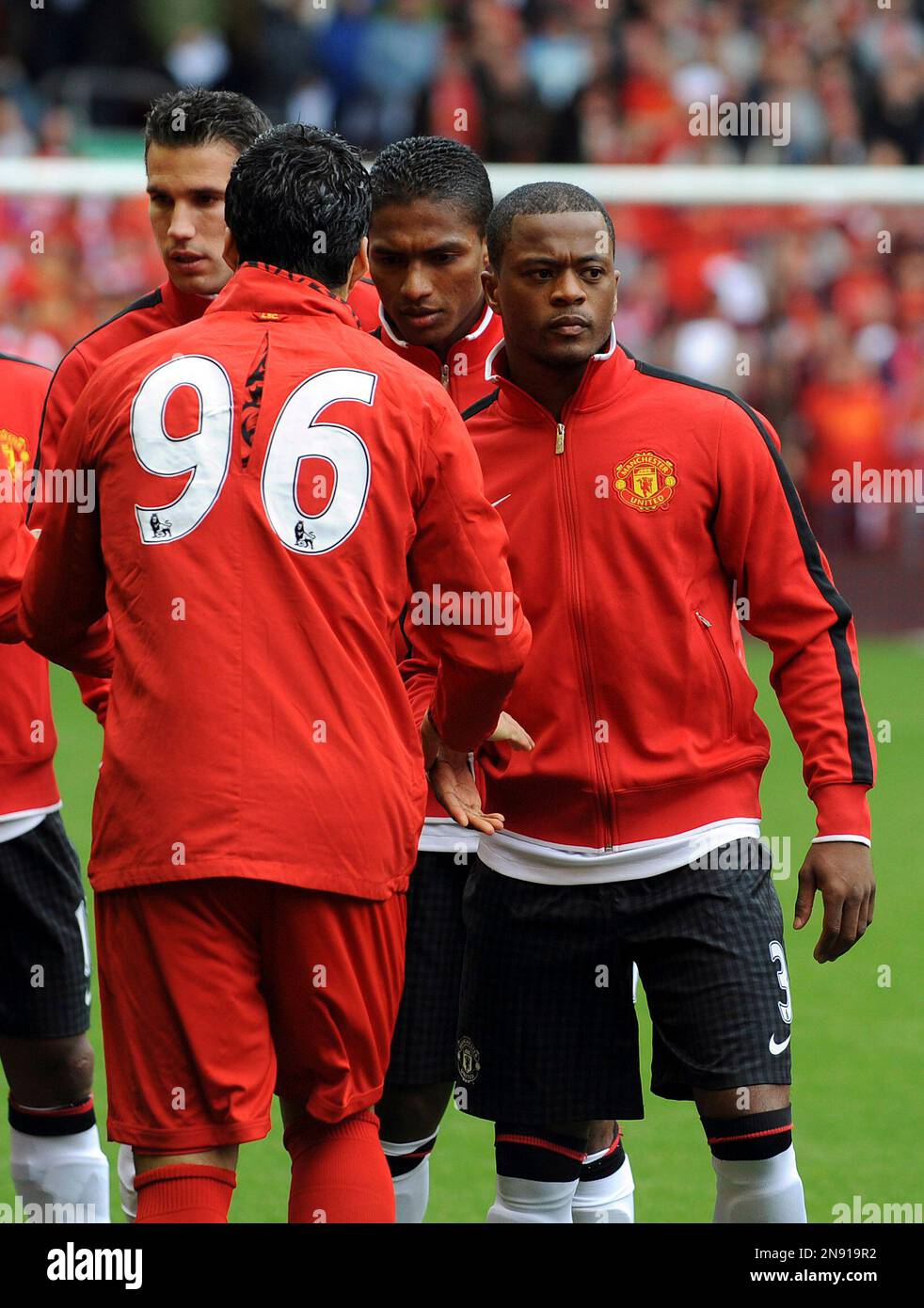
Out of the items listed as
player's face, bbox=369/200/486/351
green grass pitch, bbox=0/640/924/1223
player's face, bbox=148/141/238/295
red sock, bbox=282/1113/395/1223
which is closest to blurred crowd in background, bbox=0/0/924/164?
green grass pitch, bbox=0/640/924/1223

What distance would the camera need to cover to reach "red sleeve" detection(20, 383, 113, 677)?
9.51ft

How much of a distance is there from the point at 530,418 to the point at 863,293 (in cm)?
1174

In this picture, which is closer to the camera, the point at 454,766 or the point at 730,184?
the point at 454,766

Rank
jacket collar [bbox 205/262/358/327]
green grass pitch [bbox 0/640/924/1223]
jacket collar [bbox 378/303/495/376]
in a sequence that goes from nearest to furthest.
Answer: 1. jacket collar [bbox 205/262/358/327]
2. jacket collar [bbox 378/303/495/376]
3. green grass pitch [bbox 0/640/924/1223]

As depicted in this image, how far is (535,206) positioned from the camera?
3418mm

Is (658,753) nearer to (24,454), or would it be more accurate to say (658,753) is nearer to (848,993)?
(24,454)

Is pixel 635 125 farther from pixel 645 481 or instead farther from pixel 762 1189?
pixel 762 1189

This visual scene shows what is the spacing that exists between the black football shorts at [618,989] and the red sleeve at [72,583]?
872mm

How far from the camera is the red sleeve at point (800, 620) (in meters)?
3.31

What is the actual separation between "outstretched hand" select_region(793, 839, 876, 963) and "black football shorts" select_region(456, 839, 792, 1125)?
4.2 inches

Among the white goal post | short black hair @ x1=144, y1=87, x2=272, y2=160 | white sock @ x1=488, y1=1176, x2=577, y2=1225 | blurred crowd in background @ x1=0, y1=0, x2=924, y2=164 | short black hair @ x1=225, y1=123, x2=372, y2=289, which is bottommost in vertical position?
white sock @ x1=488, y1=1176, x2=577, y2=1225

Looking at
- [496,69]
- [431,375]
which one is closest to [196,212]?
[431,375]

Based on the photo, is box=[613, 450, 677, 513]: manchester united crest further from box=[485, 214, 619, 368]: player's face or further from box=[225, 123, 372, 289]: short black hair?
box=[225, 123, 372, 289]: short black hair

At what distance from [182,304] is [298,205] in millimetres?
1026
